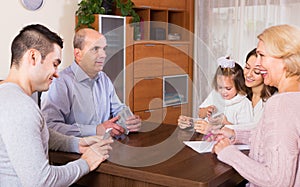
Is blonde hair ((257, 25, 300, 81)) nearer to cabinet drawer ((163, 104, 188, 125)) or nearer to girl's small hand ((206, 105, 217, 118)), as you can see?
girl's small hand ((206, 105, 217, 118))

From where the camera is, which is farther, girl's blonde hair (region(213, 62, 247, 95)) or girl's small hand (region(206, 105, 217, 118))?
girl's blonde hair (region(213, 62, 247, 95))

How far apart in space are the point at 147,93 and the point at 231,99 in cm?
191

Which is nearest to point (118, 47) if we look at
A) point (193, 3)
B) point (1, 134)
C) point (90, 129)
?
point (193, 3)

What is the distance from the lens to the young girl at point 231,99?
2.33 meters

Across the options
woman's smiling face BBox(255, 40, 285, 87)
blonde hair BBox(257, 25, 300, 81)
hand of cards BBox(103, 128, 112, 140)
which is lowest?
hand of cards BBox(103, 128, 112, 140)

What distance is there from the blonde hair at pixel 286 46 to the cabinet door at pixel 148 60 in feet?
9.42

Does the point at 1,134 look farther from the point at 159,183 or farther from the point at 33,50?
the point at 159,183

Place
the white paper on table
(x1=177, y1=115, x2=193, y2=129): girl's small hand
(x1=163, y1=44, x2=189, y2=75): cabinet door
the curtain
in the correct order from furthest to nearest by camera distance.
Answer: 1. (x1=163, y1=44, x2=189, y2=75): cabinet door
2. the curtain
3. (x1=177, y1=115, x2=193, y2=129): girl's small hand
4. the white paper on table

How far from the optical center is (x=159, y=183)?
1.42m

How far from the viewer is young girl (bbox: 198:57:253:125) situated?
2332mm

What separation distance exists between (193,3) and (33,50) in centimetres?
390

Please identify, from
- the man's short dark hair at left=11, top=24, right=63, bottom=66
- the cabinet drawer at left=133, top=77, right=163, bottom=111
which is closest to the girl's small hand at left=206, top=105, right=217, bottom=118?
the man's short dark hair at left=11, top=24, right=63, bottom=66

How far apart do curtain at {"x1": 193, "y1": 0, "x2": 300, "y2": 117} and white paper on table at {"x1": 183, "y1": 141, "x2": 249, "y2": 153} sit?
90.8 inches

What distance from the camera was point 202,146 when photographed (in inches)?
72.4
